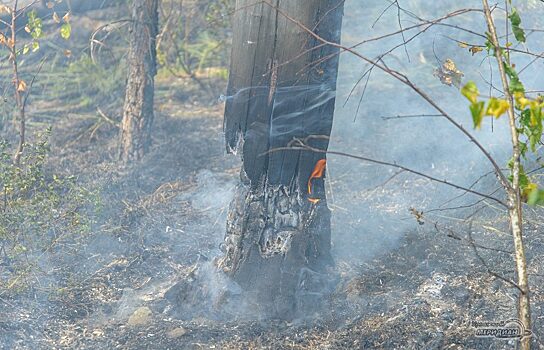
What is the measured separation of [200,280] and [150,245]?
26.5 inches

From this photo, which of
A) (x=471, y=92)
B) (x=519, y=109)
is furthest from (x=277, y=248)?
(x=471, y=92)

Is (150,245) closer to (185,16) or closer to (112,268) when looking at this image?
(112,268)

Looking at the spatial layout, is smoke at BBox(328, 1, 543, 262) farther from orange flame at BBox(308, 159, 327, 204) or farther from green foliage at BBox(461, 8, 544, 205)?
green foliage at BBox(461, 8, 544, 205)

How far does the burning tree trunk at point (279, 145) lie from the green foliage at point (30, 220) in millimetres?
1079

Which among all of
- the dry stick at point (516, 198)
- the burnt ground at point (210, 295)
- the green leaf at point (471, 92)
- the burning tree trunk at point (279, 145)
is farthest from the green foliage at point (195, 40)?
the green leaf at point (471, 92)

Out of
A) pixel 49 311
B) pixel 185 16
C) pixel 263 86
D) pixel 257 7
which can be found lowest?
pixel 49 311

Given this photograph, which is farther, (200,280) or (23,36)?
(23,36)

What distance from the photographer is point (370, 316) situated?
304 cm

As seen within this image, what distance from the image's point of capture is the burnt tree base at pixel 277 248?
3.25 meters

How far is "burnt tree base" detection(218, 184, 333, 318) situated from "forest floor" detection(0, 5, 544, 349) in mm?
87

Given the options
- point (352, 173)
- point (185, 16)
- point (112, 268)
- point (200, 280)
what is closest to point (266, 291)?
point (200, 280)

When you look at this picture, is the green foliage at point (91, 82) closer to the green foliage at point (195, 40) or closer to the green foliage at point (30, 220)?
the green foliage at point (195, 40)

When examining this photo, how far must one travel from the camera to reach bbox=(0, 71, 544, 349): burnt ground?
9.64 ft

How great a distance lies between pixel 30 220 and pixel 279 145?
1638 millimetres
